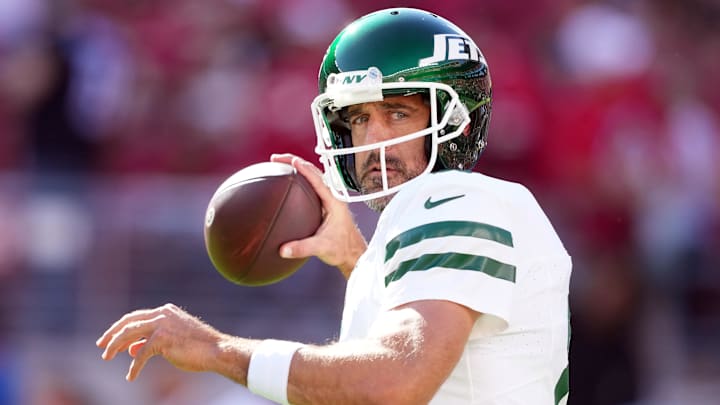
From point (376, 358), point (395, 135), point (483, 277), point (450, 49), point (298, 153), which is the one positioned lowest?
point (298, 153)

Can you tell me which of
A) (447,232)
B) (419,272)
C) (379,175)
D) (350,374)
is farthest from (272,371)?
(379,175)

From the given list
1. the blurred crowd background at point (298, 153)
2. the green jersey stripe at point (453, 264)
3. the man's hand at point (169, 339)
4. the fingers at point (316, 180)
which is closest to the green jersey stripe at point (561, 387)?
the green jersey stripe at point (453, 264)

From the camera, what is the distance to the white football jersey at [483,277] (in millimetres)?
2598

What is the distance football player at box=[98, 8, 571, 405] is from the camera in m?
2.53

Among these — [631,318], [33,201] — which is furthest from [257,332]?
[631,318]

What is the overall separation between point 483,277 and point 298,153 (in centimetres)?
476

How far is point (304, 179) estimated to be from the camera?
11.5ft

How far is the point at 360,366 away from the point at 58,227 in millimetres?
4905

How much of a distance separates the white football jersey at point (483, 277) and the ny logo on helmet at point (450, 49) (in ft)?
1.40

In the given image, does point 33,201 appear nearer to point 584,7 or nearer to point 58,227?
point 58,227

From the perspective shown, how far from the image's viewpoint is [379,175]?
3.18 metres

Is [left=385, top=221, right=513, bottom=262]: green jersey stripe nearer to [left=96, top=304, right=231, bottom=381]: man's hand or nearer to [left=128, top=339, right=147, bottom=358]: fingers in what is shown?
[left=96, top=304, right=231, bottom=381]: man's hand

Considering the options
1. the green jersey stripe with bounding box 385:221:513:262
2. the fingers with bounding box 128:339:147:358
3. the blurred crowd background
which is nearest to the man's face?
the green jersey stripe with bounding box 385:221:513:262

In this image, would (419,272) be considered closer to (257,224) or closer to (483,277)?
(483,277)
